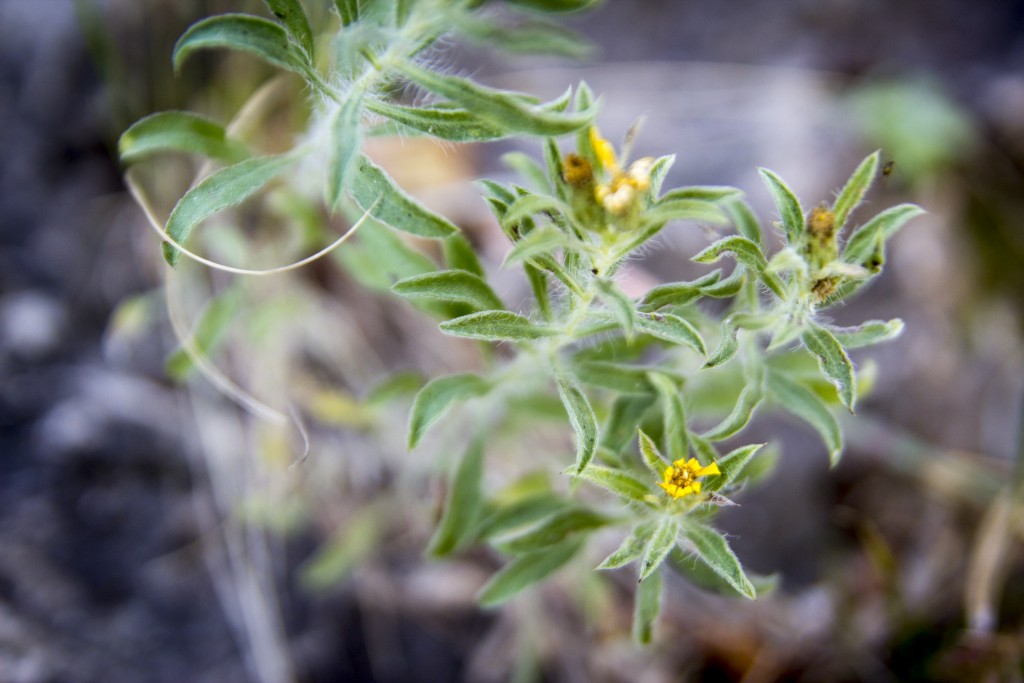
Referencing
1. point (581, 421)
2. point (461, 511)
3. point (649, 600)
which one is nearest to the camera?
point (581, 421)

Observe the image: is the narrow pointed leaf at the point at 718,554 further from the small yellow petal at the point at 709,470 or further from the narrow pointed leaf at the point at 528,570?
the narrow pointed leaf at the point at 528,570

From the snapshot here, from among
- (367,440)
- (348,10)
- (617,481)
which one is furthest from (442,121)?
(367,440)

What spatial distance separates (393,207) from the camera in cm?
220

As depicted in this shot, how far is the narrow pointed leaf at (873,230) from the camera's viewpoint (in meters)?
2.06

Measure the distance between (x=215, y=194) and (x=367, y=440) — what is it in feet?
6.27

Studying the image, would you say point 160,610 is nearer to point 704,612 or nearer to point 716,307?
point 704,612

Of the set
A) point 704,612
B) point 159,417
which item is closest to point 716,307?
point 704,612

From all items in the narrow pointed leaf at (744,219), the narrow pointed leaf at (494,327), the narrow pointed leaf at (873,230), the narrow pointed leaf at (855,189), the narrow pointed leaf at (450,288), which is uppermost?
the narrow pointed leaf at (855,189)

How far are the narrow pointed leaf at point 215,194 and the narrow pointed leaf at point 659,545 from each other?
53.4 inches

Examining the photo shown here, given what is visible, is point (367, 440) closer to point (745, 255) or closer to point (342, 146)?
point (342, 146)

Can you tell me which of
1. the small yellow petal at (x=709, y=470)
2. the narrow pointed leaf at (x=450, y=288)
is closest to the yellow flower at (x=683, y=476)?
the small yellow petal at (x=709, y=470)

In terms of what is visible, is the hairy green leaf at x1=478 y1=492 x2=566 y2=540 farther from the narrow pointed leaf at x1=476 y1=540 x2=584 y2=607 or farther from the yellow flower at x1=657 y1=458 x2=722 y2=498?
the yellow flower at x1=657 y1=458 x2=722 y2=498

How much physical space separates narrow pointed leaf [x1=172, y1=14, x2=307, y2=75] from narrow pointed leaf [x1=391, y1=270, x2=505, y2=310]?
67 centimetres

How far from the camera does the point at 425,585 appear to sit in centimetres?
372
